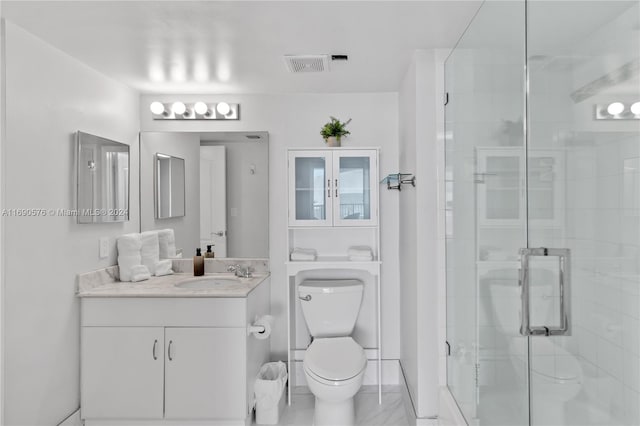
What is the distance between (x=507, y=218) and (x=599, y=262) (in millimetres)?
379

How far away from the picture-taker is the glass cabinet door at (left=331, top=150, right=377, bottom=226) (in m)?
2.94

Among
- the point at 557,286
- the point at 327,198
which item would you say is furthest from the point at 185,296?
the point at 557,286

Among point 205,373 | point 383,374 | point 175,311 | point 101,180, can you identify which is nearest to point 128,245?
point 101,180

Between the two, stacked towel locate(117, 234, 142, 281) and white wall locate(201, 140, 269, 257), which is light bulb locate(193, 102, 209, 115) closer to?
white wall locate(201, 140, 269, 257)

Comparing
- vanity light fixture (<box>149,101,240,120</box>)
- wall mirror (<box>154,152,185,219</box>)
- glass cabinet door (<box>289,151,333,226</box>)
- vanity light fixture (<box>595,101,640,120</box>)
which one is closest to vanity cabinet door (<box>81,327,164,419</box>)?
wall mirror (<box>154,152,185,219</box>)

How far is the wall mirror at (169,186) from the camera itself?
3.15m

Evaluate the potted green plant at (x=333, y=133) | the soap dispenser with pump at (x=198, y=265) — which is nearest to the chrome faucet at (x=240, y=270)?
the soap dispenser with pump at (x=198, y=265)

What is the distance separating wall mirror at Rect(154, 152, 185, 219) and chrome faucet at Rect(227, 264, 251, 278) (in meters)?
0.57

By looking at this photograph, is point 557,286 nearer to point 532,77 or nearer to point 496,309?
point 496,309

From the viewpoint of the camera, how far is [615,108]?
1.01 meters

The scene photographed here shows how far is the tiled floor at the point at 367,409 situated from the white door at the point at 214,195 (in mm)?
1220

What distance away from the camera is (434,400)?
233cm

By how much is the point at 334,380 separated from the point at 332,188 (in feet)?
4.27

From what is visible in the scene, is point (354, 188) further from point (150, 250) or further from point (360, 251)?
point (150, 250)
